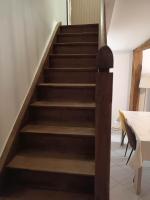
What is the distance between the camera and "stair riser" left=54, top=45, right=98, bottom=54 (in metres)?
2.89

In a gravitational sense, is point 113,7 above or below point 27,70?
above

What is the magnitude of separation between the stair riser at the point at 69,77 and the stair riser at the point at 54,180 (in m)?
1.24

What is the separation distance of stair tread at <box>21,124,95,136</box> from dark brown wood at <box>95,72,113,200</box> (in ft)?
1.86

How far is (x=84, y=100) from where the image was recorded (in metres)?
2.26

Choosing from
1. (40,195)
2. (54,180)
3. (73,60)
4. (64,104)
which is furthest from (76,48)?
(40,195)

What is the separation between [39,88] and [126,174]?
2.03 meters

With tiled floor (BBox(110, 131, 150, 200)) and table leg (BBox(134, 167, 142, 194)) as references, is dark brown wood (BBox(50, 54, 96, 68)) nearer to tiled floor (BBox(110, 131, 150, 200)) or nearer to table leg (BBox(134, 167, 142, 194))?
table leg (BBox(134, 167, 142, 194))

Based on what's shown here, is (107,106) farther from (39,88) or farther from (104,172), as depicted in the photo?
(39,88)

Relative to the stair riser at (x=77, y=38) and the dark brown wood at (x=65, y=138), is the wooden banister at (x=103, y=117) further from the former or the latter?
the stair riser at (x=77, y=38)

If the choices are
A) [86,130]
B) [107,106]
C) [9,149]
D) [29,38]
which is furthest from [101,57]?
[29,38]

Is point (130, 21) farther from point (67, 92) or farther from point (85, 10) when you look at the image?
point (85, 10)

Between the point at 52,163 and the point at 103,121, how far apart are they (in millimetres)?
730

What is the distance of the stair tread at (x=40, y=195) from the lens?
1.48 m

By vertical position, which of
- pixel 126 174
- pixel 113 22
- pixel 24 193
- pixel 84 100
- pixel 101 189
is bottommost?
pixel 126 174
